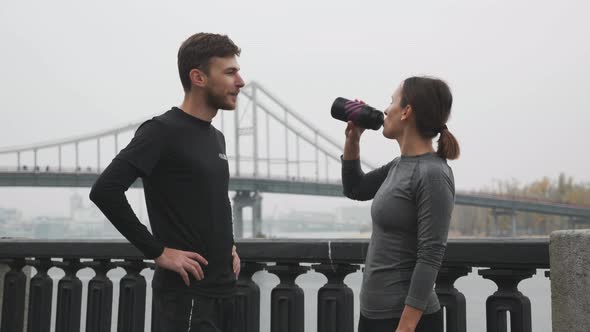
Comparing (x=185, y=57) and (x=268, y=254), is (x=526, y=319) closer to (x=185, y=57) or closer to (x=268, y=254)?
(x=268, y=254)

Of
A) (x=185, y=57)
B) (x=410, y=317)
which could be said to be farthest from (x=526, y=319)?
(x=185, y=57)

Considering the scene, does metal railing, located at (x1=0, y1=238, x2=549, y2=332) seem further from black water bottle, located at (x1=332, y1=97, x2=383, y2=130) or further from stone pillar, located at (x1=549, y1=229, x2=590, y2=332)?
black water bottle, located at (x1=332, y1=97, x2=383, y2=130)

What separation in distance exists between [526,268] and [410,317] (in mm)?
443

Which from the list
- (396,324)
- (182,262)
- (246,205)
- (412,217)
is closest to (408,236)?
(412,217)

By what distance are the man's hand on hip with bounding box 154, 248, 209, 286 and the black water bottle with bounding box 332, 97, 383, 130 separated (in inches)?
21.9

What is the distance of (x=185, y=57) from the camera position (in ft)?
5.78

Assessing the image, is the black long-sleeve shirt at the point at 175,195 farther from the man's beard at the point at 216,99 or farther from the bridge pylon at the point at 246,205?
the bridge pylon at the point at 246,205

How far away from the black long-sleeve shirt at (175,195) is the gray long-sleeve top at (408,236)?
41cm

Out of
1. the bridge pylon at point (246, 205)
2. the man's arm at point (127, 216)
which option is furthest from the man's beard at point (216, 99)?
the bridge pylon at point (246, 205)

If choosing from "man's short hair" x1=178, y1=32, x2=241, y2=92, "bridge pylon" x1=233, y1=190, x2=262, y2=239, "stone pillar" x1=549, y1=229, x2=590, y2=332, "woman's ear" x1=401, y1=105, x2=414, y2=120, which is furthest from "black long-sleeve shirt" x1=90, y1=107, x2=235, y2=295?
"bridge pylon" x1=233, y1=190, x2=262, y2=239

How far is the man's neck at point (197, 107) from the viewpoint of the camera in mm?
1763

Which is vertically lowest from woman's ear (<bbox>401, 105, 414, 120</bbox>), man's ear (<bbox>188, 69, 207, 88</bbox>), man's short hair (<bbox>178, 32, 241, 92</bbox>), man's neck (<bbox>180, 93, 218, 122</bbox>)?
woman's ear (<bbox>401, 105, 414, 120</bbox>)

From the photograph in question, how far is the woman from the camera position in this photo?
4.92ft

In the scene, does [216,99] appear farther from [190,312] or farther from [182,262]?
[190,312]
